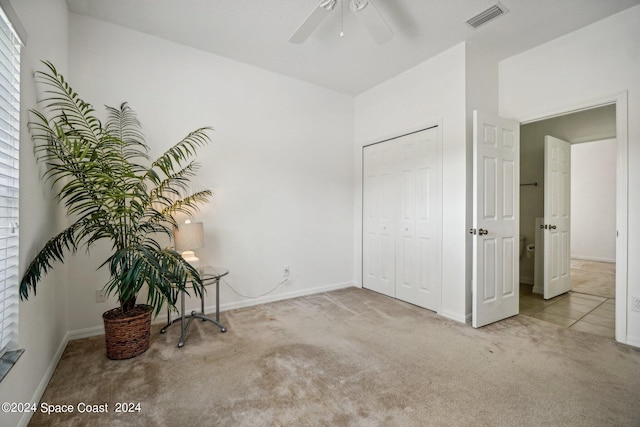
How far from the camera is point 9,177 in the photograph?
1.39 meters

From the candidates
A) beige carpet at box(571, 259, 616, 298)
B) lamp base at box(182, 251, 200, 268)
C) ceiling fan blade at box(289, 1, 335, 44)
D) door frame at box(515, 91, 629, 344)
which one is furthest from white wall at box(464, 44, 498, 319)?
lamp base at box(182, 251, 200, 268)

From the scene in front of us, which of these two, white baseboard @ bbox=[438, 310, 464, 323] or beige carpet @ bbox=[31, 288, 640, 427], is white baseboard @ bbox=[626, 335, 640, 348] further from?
white baseboard @ bbox=[438, 310, 464, 323]

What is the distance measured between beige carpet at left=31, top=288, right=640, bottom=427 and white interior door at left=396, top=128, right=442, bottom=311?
1.88 feet

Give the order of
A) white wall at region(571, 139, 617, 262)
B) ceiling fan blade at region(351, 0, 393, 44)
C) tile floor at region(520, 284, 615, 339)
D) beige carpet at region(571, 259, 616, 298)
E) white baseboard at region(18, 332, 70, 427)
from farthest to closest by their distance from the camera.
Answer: white wall at region(571, 139, 617, 262), beige carpet at region(571, 259, 616, 298), tile floor at region(520, 284, 615, 339), ceiling fan blade at region(351, 0, 393, 44), white baseboard at region(18, 332, 70, 427)

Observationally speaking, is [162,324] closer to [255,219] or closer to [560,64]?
[255,219]

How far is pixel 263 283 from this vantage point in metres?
3.45

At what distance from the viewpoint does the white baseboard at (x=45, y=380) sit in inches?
57.5

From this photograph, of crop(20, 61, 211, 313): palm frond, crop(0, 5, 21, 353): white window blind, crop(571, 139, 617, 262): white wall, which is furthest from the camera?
crop(571, 139, 617, 262): white wall

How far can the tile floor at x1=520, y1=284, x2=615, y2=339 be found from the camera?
2.73m

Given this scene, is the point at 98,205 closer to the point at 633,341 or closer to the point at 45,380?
the point at 45,380

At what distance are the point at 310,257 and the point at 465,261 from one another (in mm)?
1865

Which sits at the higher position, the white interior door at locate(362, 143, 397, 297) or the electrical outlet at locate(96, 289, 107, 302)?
the white interior door at locate(362, 143, 397, 297)

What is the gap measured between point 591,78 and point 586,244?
538 centimetres

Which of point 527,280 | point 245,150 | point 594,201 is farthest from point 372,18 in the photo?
point 594,201
